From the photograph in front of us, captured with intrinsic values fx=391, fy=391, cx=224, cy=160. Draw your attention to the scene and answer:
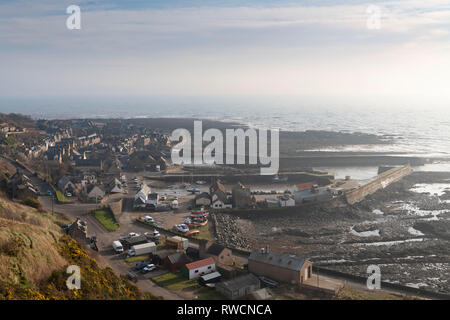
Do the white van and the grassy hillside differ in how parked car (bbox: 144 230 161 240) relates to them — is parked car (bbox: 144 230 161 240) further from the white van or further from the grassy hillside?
the grassy hillside

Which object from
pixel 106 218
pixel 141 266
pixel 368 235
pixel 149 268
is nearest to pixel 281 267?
pixel 149 268

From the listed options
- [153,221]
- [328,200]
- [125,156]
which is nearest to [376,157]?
[328,200]

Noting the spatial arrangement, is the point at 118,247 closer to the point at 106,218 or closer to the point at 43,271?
the point at 106,218

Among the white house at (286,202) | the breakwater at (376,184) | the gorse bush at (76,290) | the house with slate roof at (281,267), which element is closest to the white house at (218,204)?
the white house at (286,202)

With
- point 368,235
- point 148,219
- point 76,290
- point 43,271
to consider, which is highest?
point 43,271

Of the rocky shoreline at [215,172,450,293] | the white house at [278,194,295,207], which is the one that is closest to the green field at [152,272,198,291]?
the rocky shoreline at [215,172,450,293]

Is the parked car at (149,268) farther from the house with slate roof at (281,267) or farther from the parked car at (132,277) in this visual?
the house with slate roof at (281,267)
